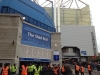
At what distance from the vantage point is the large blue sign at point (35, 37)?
25.2 metres

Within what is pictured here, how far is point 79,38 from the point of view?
5606 cm

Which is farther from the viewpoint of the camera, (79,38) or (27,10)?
(79,38)

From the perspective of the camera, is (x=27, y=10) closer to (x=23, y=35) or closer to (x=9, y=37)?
(x=23, y=35)

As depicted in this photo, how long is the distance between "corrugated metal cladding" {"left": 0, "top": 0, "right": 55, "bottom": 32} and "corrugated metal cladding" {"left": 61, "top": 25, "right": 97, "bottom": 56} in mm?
21541

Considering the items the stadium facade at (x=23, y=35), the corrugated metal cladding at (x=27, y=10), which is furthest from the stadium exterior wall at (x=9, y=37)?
the corrugated metal cladding at (x=27, y=10)

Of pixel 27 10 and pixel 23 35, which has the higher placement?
pixel 27 10

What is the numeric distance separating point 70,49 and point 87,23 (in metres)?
15.3

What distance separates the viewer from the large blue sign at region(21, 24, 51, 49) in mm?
25172

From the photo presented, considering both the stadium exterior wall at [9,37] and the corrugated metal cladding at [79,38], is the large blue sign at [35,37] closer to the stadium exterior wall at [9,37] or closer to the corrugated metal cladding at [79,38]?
the stadium exterior wall at [9,37]

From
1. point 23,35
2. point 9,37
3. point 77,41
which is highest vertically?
point 77,41

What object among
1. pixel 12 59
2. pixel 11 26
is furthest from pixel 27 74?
pixel 11 26

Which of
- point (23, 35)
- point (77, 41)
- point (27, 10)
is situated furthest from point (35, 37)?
point (77, 41)

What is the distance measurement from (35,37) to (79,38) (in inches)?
1238

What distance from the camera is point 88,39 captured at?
184ft
